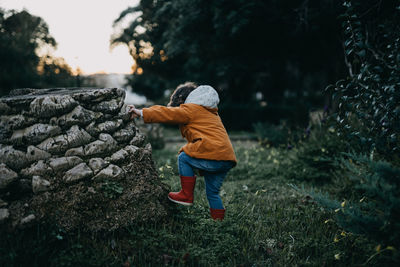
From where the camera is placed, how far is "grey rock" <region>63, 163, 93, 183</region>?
2.51 meters

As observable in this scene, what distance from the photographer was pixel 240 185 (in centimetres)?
495

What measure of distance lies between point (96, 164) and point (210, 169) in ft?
3.55

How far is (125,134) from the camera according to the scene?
2.89 m

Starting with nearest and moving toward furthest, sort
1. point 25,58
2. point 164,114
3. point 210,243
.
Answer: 1. point 210,243
2. point 164,114
3. point 25,58

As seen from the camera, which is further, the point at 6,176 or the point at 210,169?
the point at 210,169

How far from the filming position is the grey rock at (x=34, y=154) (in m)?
2.48

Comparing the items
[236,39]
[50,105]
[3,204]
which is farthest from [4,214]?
[236,39]

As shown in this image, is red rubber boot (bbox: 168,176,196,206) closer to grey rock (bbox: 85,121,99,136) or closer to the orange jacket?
the orange jacket

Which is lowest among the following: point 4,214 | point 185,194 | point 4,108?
point 185,194

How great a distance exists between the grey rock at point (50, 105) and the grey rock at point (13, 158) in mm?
356

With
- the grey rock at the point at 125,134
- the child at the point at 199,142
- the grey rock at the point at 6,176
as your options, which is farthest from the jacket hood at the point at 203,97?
the grey rock at the point at 6,176

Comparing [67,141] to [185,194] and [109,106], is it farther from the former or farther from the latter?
A: [185,194]

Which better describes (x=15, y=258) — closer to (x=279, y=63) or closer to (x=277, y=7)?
(x=277, y=7)

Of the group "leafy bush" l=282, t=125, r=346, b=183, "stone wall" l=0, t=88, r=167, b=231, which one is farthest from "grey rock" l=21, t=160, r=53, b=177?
"leafy bush" l=282, t=125, r=346, b=183
